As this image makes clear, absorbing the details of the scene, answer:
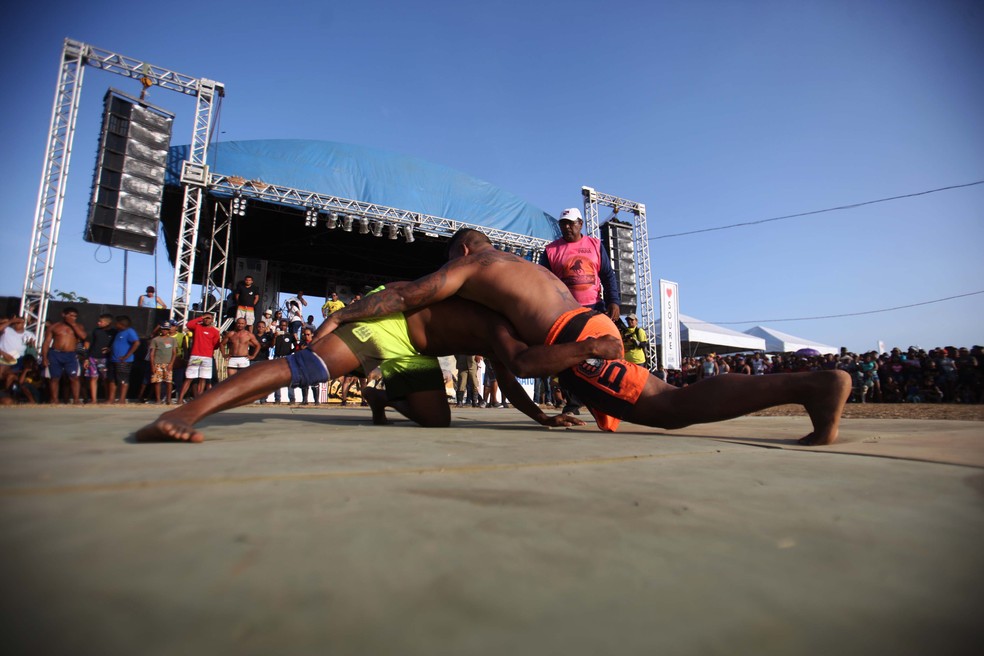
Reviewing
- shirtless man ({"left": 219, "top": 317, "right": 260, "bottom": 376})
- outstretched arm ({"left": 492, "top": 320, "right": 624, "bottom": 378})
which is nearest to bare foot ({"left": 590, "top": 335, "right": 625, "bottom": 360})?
outstretched arm ({"left": 492, "top": 320, "right": 624, "bottom": 378})

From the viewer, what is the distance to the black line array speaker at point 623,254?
49.0 feet

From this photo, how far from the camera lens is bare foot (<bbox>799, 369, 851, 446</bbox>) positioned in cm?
185

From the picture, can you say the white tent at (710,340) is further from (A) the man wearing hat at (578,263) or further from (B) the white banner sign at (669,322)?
(A) the man wearing hat at (578,263)

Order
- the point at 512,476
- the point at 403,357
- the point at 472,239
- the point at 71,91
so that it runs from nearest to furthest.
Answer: the point at 512,476 < the point at 403,357 < the point at 472,239 < the point at 71,91

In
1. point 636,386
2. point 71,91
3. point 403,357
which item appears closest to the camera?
point 636,386

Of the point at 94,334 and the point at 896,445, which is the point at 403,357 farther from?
the point at 94,334

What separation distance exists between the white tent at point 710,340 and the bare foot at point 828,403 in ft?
58.8

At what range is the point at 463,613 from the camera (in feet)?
1.38

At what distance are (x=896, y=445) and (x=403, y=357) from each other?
221 centimetres

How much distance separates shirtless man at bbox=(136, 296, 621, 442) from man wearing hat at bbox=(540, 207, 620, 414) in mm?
1173

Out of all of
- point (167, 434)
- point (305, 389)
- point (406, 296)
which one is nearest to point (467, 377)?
point (305, 389)

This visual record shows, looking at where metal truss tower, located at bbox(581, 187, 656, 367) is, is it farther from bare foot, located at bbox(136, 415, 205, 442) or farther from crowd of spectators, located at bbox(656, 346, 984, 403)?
bare foot, located at bbox(136, 415, 205, 442)

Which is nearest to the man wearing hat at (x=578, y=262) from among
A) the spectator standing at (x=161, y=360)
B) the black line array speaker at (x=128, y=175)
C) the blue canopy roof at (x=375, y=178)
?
the spectator standing at (x=161, y=360)

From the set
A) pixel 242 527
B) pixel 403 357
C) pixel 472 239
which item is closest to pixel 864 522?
pixel 242 527
